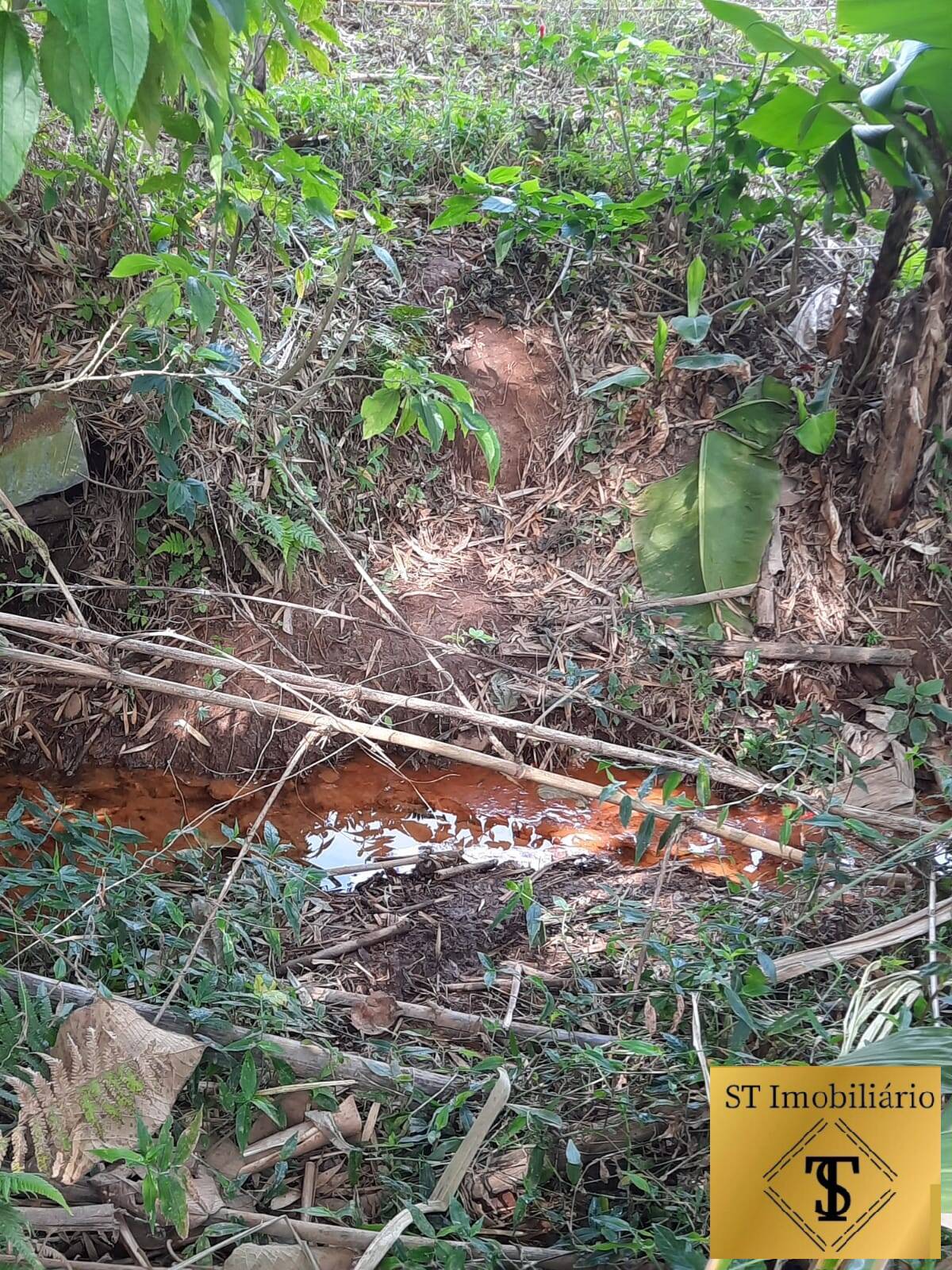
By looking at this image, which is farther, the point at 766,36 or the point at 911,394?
the point at 911,394

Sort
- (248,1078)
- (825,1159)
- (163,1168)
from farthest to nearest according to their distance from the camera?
(248,1078)
(163,1168)
(825,1159)

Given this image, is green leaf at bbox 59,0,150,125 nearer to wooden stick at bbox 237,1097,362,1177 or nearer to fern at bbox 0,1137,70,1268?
fern at bbox 0,1137,70,1268

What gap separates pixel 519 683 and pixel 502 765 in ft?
2.61

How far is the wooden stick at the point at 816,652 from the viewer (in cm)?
289

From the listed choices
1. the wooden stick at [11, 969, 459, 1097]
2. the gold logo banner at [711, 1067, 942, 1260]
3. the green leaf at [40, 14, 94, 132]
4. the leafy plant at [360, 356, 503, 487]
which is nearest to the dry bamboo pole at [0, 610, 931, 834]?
the leafy plant at [360, 356, 503, 487]

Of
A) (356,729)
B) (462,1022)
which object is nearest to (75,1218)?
(462,1022)

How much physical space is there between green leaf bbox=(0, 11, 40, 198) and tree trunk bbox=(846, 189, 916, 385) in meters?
2.82

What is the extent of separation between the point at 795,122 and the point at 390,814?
2644mm

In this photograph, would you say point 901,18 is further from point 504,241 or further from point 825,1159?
point 825,1159

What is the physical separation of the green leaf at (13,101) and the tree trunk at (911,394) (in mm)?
2804

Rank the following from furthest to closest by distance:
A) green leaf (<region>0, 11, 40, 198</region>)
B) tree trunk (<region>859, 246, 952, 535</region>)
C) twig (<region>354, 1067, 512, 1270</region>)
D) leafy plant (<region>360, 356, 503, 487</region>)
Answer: tree trunk (<region>859, 246, 952, 535</region>), leafy plant (<region>360, 356, 503, 487</region>), twig (<region>354, 1067, 512, 1270</region>), green leaf (<region>0, 11, 40, 198</region>)

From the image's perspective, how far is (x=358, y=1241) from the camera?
3.57 ft

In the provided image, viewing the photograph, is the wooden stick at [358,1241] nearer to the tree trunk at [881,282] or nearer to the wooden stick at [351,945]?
the wooden stick at [351,945]

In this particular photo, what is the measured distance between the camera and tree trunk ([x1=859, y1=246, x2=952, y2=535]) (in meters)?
2.72
